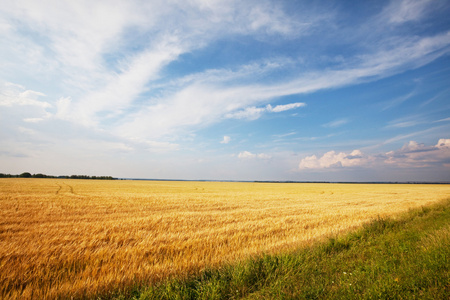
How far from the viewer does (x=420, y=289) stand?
132 inches

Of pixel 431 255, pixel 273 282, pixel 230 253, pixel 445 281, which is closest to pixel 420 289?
pixel 445 281

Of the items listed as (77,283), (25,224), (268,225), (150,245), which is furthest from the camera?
(268,225)

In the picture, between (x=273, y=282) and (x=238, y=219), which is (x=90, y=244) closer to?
(x=273, y=282)

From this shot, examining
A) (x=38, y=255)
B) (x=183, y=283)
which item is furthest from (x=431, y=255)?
(x=38, y=255)

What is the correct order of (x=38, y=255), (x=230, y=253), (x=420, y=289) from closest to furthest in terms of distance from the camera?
(x=420, y=289), (x=38, y=255), (x=230, y=253)

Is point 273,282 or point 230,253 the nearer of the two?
point 273,282

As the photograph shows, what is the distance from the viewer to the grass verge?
3229 mm

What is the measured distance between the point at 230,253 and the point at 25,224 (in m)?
9.26

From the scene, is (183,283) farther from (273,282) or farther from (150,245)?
(150,245)

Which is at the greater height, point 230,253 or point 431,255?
point 431,255

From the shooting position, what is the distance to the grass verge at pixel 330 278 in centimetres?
323

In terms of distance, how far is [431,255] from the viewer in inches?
176

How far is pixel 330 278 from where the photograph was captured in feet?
12.6

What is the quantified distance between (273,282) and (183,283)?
5.39 feet
